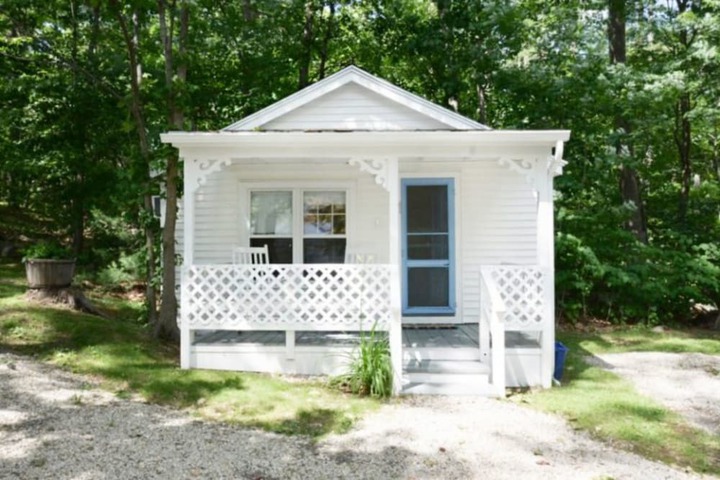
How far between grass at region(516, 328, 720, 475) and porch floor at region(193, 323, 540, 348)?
30.1 inches

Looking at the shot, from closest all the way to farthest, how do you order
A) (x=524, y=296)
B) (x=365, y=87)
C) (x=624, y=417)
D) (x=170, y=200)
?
1. (x=624, y=417)
2. (x=524, y=296)
3. (x=170, y=200)
4. (x=365, y=87)

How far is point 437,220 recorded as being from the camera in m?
8.23

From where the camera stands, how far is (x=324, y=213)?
27.3ft

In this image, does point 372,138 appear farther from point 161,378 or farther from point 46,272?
point 46,272

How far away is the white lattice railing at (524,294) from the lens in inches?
239

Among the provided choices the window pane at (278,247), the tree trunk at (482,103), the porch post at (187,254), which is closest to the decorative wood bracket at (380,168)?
the porch post at (187,254)

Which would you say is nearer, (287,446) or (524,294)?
(287,446)

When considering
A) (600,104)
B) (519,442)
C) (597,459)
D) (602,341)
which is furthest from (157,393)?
(600,104)

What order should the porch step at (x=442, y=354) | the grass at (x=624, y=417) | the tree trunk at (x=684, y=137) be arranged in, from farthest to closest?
the tree trunk at (x=684, y=137), the porch step at (x=442, y=354), the grass at (x=624, y=417)

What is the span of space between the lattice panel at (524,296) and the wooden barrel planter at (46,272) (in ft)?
22.3

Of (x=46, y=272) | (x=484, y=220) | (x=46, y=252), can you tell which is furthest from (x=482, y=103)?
(x=46, y=272)

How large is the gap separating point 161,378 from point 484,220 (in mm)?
5281

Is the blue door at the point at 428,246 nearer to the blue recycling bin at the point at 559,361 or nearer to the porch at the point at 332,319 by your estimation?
the porch at the point at 332,319

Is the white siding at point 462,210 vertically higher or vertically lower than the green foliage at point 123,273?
higher
